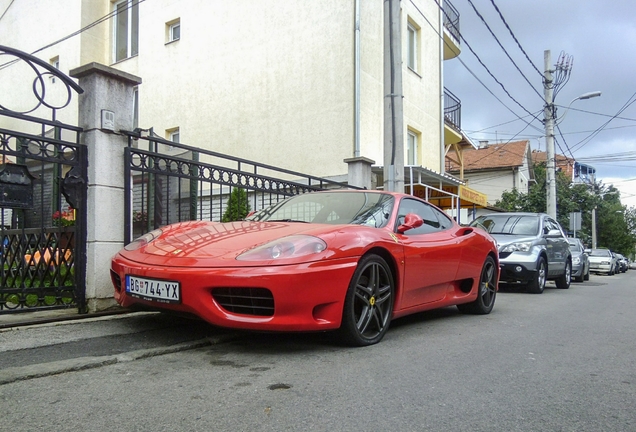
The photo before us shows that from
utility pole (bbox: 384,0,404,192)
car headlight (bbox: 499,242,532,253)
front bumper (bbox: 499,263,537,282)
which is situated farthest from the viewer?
car headlight (bbox: 499,242,532,253)

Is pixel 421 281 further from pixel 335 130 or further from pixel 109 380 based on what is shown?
pixel 335 130

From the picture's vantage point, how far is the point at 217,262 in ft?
12.2

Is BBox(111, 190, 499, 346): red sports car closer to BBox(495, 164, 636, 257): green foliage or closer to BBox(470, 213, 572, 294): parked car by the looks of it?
BBox(470, 213, 572, 294): parked car

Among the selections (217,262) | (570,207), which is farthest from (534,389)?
(570,207)

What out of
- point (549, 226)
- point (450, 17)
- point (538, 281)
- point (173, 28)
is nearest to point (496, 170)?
point (450, 17)

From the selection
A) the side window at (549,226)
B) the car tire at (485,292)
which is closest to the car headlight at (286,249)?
the car tire at (485,292)

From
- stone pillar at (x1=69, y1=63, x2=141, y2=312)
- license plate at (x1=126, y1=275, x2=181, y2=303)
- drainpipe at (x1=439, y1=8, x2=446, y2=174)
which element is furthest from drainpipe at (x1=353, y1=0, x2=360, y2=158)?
license plate at (x1=126, y1=275, x2=181, y2=303)

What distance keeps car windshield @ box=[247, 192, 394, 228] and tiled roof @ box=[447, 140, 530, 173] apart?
3269 cm

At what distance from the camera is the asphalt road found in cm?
254

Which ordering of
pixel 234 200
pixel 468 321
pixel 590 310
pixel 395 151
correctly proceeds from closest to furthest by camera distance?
pixel 468 321
pixel 590 310
pixel 234 200
pixel 395 151

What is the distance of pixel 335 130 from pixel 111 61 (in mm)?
8938

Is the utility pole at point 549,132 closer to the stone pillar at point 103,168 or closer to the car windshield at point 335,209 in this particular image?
the car windshield at point 335,209

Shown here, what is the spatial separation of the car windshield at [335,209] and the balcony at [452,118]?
47.8ft

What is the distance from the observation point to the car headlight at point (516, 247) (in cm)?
1012
